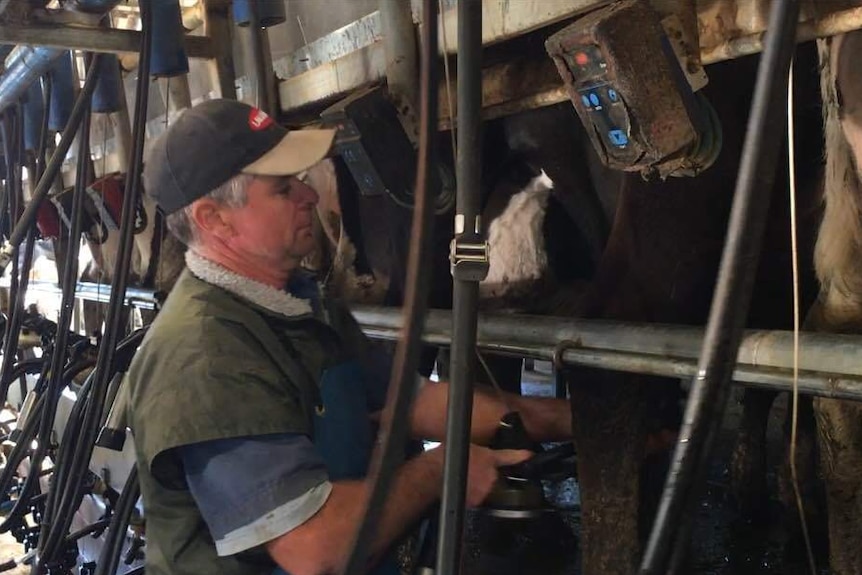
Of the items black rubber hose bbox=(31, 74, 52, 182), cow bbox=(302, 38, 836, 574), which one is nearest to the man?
cow bbox=(302, 38, 836, 574)

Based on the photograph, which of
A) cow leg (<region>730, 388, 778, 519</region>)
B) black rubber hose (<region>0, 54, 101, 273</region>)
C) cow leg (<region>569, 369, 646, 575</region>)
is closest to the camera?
cow leg (<region>569, 369, 646, 575</region>)

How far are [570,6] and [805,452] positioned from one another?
125cm

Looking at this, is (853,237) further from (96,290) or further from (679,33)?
(96,290)

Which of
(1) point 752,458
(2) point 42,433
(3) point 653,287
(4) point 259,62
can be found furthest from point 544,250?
(2) point 42,433

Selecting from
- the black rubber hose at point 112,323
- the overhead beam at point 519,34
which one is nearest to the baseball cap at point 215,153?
the overhead beam at point 519,34

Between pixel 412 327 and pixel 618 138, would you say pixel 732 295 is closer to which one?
pixel 412 327

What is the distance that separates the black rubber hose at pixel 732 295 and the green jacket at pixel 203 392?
Answer: 50 centimetres

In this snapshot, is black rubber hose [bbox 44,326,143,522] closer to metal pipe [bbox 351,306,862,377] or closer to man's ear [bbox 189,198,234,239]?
metal pipe [bbox 351,306,862,377]

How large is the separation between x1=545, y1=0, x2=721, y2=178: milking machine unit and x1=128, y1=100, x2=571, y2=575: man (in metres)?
0.40

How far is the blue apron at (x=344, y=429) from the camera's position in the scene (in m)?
1.12

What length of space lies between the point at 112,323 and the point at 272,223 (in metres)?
0.90

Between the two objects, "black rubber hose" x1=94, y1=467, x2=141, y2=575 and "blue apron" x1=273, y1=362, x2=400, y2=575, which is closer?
"blue apron" x1=273, y1=362, x2=400, y2=575

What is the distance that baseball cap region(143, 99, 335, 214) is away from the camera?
3.63ft

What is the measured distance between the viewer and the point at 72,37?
1.59 m
